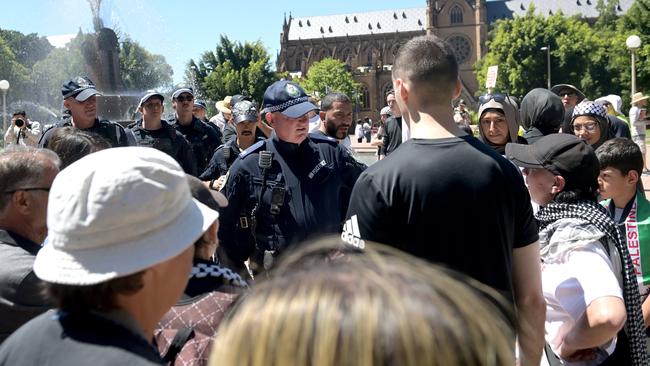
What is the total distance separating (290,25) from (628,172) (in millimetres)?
136569

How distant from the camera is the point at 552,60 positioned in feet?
268

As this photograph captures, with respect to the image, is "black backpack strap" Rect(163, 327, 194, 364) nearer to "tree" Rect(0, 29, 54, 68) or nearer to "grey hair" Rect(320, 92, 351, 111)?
"grey hair" Rect(320, 92, 351, 111)

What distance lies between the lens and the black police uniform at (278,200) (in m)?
4.54

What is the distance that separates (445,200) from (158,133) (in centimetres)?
563

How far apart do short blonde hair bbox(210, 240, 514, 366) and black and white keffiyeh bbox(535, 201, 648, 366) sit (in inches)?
84.7

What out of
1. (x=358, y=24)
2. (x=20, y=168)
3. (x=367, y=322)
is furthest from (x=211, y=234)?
(x=358, y=24)

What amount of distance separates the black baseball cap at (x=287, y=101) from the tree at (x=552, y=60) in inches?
3068

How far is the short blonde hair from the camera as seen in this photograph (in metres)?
1.06

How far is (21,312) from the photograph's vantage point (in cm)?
286

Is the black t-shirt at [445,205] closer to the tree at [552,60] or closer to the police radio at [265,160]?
the police radio at [265,160]

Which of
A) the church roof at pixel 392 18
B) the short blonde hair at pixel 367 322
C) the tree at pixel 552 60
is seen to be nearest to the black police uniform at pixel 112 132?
the short blonde hair at pixel 367 322

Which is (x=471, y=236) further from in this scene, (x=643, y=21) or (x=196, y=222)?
(x=643, y=21)

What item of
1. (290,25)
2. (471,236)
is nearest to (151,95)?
(471,236)

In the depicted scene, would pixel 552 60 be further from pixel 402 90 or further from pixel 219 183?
pixel 402 90
